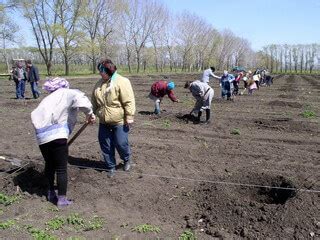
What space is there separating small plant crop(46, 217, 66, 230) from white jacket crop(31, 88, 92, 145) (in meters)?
0.99

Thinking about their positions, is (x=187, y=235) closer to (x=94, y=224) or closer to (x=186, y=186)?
(x=94, y=224)

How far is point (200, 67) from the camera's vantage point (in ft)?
325

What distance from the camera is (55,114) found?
5.09 meters

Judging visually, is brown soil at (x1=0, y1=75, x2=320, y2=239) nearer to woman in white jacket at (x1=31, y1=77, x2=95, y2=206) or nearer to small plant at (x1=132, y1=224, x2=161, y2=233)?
small plant at (x1=132, y1=224, x2=161, y2=233)

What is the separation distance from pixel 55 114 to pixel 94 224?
4.85ft

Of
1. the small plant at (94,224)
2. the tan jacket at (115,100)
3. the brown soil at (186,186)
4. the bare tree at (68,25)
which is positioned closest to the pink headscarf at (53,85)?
the tan jacket at (115,100)

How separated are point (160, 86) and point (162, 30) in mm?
70179

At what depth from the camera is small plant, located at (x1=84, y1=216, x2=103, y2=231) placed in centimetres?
465

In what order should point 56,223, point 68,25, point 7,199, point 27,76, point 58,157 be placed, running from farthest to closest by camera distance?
point 68,25, point 27,76, point 7,199, point 58,157, point 56,223

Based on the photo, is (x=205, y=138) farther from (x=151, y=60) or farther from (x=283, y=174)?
(x=151, y=60)

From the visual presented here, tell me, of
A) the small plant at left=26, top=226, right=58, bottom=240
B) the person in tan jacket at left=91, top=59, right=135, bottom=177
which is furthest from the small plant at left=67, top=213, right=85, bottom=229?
the person in tan jacket at left=91, top=59, right=135, bottom=177

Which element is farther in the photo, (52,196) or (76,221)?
(52,196)

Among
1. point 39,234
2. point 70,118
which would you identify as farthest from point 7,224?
point 70,118

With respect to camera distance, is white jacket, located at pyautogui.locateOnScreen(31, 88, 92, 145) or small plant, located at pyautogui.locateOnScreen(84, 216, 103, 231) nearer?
small plant, located at pyautogui.locateOnScreen(84, 216, 103, 231)
